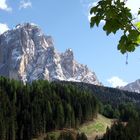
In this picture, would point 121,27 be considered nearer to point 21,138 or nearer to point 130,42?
point 130,42

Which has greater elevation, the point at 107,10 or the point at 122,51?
the point at 107,10

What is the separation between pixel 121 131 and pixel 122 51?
186176 mm

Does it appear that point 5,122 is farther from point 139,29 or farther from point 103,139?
point 139,29

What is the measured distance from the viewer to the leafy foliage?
675 cm

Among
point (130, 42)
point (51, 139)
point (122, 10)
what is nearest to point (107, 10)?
point (122, 10)

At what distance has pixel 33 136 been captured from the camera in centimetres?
19600

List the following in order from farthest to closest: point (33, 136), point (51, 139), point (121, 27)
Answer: point (33, 136) < point (51, 139) < point (121, 27)

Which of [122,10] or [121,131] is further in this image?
[121,131]

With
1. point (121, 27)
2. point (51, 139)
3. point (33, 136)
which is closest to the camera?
point (121, 27)

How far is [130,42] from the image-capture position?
23.3 feet

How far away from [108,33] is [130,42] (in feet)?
1.39

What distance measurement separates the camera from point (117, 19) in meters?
6.74

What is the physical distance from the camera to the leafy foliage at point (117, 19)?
675 centimetres

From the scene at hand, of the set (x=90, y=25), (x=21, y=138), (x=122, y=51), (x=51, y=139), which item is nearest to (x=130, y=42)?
(x=122, y=51)
